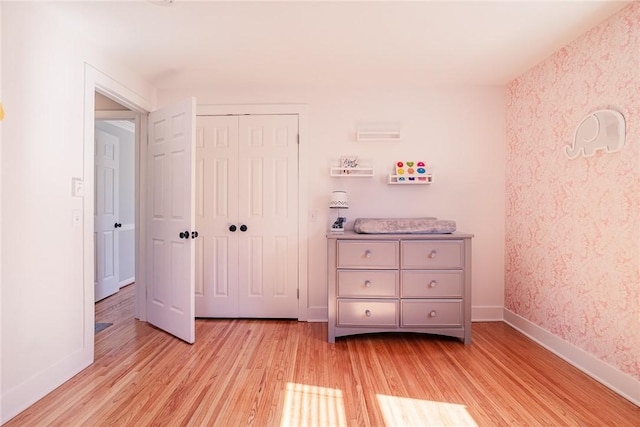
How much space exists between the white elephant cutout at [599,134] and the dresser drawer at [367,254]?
142 cm

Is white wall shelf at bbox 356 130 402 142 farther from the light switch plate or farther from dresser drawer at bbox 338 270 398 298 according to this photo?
the light switch plate

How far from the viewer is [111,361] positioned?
2.24m

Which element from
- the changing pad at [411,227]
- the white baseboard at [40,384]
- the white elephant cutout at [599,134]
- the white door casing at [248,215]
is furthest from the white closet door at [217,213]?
the white elephant cutout at [599,134]

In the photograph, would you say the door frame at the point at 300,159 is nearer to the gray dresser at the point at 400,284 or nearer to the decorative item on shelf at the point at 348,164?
the decorative item on shelf at the point at 348,164

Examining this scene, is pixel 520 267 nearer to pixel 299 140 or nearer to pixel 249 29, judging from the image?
pixel 299 140

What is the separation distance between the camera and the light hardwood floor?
5.36ft

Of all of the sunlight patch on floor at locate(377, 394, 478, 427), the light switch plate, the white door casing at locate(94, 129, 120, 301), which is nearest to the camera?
the sunlight patch on floor at locate(377, 394, 478, 427)

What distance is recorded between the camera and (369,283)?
2.54 meters

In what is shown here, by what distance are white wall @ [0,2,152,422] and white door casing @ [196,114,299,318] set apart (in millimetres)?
1068

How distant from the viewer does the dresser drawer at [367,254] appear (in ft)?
8.31

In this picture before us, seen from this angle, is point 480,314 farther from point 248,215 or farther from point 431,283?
point 248,215

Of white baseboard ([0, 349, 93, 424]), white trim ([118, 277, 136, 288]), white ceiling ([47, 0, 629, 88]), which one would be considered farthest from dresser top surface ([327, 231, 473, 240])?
white trim ([118, 277, 136, 288])

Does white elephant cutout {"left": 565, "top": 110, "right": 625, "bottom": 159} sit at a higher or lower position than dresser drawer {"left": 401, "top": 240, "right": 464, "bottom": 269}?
higher

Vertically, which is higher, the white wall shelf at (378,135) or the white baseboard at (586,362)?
the white wall shelf at (378,135)
